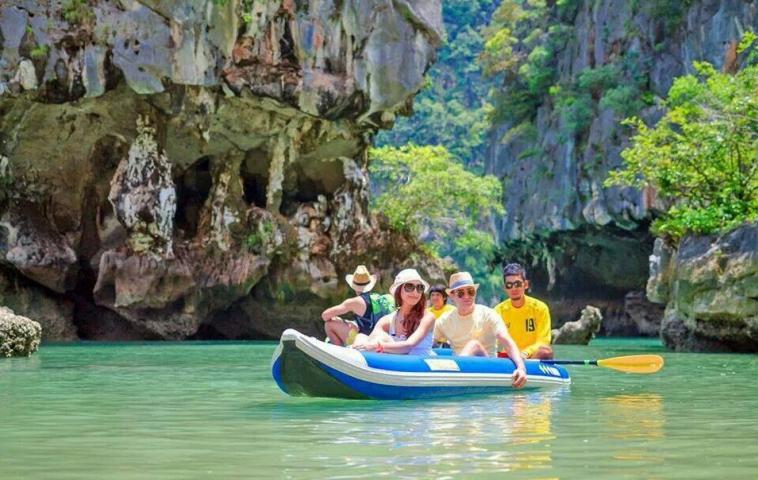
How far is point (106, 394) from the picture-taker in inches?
408

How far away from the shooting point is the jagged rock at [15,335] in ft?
55.7

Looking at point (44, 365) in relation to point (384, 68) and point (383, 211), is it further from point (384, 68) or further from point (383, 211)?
point (383, 211)

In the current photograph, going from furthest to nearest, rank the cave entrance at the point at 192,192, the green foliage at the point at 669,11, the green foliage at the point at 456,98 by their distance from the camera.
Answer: the green foliage at the point at 456,98 → the green foliage at the point at 669,11 → the cave entrance at the point at 192,192

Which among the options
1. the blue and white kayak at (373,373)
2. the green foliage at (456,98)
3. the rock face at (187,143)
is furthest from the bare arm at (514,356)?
the green foliage at (456,98)

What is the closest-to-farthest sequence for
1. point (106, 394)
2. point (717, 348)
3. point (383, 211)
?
1. point (106, 394)
2. point (717, 348)
3. point (383, 211)

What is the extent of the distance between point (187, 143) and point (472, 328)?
21653 millimetres

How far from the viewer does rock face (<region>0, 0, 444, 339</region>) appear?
26844 millimetres

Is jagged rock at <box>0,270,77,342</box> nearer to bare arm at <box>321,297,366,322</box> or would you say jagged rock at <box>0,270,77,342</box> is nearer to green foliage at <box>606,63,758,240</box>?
green foliage at <box>606,63,758,240</box>

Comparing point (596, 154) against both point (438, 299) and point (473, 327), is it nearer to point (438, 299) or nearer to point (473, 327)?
point (438, 299)

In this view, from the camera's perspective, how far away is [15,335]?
17.2 metres

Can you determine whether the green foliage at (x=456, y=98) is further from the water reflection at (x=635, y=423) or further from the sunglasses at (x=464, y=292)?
the water reflection at (x=635, y=423)

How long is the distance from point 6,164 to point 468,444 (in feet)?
81.5

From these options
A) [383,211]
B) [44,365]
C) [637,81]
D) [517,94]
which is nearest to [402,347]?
[44,365]

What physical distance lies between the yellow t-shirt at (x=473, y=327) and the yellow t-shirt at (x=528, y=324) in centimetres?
73
